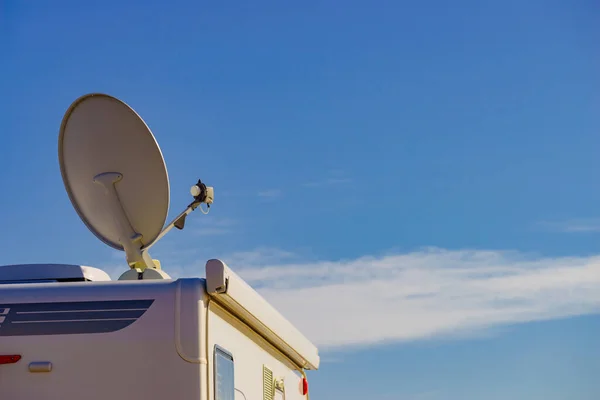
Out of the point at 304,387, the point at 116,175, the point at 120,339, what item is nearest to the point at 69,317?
the point at 120,339

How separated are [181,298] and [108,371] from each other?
528 mm

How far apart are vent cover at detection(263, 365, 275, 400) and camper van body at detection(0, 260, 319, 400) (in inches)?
32.1

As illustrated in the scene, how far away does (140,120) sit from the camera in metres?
6.49

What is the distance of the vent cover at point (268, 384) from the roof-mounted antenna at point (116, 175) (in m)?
1.20

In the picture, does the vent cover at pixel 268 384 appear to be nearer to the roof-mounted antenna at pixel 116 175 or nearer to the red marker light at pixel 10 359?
the roof-mounted antenna at pixel 116 175

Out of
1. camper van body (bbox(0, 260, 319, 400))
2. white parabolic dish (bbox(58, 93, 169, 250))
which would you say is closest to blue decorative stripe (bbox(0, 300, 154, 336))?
camper van body (bbox(0, 260, 319, 400))

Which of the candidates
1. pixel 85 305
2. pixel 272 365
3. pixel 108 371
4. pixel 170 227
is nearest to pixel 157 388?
pixel 108 371

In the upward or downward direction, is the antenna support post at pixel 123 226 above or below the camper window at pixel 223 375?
above

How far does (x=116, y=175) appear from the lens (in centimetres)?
656

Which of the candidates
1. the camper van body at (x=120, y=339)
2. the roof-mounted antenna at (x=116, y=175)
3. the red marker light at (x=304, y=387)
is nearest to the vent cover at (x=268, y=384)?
the camper van body at (x=120, y=339)

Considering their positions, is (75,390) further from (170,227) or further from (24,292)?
(170,227)

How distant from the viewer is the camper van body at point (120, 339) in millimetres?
4488

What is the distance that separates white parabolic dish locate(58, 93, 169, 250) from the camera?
645 cm

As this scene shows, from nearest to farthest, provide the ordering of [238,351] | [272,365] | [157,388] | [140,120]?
[157,388] < [238,351] < [272,365] < [140,120]
